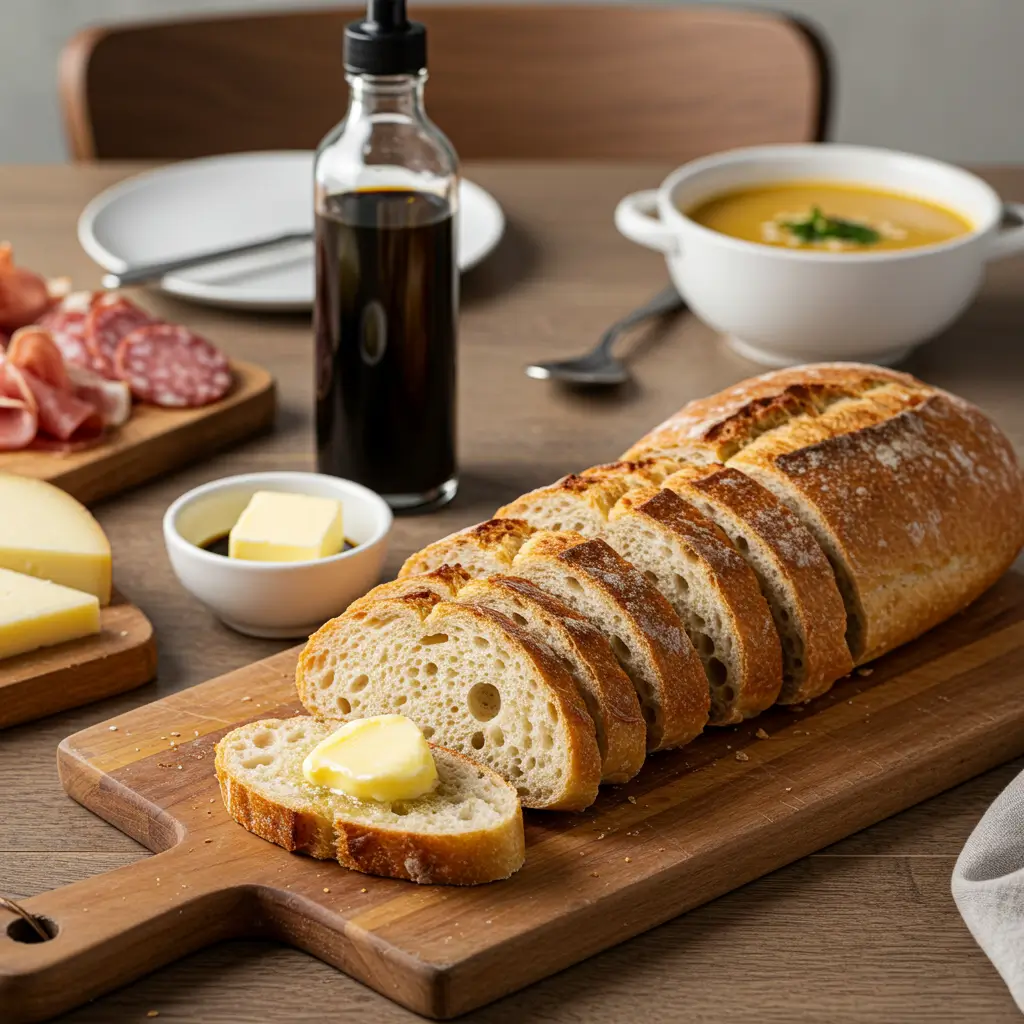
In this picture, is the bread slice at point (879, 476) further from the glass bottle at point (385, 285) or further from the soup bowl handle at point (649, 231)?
the soup bowl handle at point (649, 231)

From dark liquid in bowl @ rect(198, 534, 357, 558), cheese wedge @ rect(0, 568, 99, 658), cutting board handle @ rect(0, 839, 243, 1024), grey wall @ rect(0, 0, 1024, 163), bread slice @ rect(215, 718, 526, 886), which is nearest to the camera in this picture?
cutting board handle @ rect(0, 839, 243, 1024)

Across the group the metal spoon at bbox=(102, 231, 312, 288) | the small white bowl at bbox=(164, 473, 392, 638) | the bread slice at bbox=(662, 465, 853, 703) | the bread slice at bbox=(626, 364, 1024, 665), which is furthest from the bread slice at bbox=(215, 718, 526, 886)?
the metal spoon at bbox=(102, 231, 312, 288)

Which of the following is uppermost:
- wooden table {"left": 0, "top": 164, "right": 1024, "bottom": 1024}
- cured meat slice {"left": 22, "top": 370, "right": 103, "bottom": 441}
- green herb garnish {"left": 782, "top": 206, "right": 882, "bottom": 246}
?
green herb garnish {"left": 782, "top": 206, "right": 882, "bottom": 246}

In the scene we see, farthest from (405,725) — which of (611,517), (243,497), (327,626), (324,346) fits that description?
(324,346)

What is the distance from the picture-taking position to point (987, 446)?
7.17ft

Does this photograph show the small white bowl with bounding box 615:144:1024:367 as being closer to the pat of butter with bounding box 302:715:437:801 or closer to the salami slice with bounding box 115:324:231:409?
the salami slice with bounding box 115:324:231:409

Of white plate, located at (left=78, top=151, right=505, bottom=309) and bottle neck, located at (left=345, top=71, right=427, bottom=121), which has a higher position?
bottle neck, located at (left=345, top=71, right=427, bottom=121)

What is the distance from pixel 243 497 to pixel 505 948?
36.4 inches

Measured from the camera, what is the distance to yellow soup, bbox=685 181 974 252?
2799mm

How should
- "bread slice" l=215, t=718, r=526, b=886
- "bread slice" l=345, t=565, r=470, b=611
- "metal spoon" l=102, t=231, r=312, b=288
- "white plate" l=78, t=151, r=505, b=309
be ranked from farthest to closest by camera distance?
"white plate" l=78, t=151, r=505, b=309 < "metal spoon" l=102, t=231, r=312, b=288 < "bread slice" l=345, t=565, r=470, b=611 < "bread slice" l=215, t=718, r=526, b=886

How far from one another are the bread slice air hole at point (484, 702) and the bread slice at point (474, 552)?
180mm

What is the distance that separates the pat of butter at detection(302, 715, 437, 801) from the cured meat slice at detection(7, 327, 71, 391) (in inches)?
42.3

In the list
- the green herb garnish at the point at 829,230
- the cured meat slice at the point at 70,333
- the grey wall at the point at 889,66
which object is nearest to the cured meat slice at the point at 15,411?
the cured meat slice at the point at 70,333

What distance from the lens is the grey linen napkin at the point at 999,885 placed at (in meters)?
1.51
